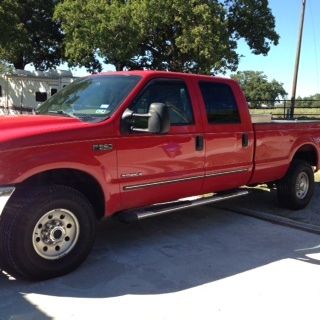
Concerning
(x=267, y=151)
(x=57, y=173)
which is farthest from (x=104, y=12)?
(x=57, y=173)

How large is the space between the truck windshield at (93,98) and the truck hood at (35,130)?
30cm

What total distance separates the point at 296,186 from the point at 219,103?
2.14 m

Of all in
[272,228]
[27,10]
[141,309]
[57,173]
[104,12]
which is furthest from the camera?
[27,10]

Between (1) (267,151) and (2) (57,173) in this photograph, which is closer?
(2) (57,173)

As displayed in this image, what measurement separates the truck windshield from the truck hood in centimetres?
30

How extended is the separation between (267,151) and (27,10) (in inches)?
1401

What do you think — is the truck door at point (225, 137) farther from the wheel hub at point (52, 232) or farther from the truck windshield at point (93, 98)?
the wheel hub at point (52, 232)

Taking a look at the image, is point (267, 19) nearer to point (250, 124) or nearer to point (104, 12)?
point (104, 12)

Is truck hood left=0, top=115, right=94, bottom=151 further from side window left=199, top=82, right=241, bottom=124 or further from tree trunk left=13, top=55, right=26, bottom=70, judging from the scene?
tree trunk left=13, top=55, right=26, bottom=70

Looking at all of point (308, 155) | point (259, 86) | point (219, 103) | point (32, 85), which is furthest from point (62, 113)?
point (259, 86)

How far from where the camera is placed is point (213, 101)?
6445mm

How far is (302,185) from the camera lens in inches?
315

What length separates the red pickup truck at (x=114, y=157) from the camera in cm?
454

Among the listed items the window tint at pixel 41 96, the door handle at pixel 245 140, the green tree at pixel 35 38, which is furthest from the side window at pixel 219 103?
the green tree at pixel 35 38
